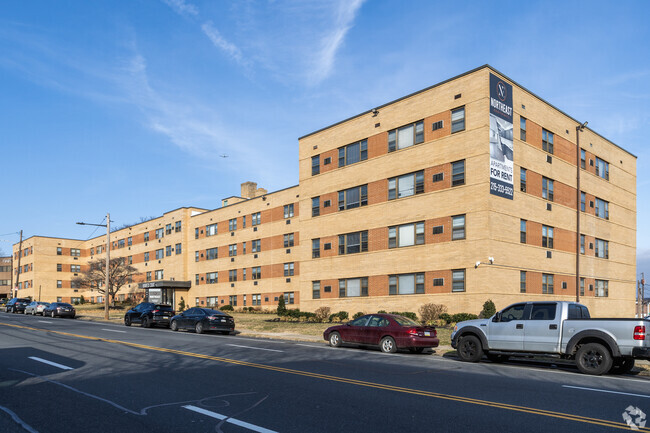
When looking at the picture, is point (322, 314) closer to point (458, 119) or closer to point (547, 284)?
point (547, 284)

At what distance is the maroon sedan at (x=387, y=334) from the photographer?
735 inches

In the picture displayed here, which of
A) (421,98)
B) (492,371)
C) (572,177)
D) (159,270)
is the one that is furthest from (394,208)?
(159,270)

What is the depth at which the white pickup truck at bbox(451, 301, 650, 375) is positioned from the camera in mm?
13336

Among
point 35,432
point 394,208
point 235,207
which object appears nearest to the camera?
point 35,432

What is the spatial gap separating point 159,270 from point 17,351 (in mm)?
55981

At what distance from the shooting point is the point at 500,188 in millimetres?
31531

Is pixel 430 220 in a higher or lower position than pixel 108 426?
higher

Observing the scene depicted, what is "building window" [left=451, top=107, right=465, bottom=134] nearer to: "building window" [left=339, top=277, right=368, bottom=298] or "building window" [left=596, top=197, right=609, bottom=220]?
"building window" [left=339, top=277, right=368, bottom=298]

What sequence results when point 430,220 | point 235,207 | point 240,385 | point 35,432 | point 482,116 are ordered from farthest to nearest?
point 235,207 → point 430,220 → point 482,116 → point 240,385 → point 35,432

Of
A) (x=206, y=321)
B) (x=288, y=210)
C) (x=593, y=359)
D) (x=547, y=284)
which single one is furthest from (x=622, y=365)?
(x=288, y=210)

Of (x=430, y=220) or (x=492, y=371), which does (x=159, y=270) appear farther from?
(x=492, y=371)

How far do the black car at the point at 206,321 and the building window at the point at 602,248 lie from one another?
28067 mm

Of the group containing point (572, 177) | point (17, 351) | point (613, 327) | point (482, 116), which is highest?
point (482, 116)

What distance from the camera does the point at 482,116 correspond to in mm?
31250
